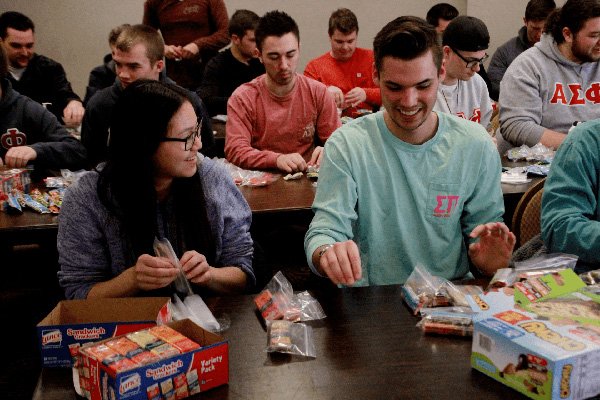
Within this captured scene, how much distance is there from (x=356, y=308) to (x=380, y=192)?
0.50 metres

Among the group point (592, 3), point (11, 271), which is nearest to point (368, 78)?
point (592, 3)

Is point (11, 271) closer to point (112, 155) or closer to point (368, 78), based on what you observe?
point (112, 155)

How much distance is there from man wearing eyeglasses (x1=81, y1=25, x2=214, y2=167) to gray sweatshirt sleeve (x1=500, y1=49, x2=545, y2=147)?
1.69m

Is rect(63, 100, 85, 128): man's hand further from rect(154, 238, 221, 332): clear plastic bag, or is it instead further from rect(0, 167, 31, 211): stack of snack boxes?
rect(154, 238, 221, 332): clear plastic bag

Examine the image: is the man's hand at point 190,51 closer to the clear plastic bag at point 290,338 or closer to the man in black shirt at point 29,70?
the man in black shirt at point 29,70

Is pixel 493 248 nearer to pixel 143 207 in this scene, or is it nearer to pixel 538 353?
pixel 538 353

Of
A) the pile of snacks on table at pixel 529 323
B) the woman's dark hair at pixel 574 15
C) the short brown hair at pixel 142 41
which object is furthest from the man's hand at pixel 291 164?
the woman's dark hair at pixel 574 15

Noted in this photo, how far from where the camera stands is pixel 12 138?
11.5ft

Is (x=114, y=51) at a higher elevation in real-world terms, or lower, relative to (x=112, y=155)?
higher

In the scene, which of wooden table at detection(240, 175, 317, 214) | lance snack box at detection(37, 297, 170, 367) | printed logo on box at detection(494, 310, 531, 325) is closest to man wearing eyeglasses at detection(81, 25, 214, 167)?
wooden table at detection(240, 175, 317, 214)

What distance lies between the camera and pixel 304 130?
3775 mm

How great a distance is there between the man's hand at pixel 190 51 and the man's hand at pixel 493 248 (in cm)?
462

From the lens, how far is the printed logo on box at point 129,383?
1.11 meters

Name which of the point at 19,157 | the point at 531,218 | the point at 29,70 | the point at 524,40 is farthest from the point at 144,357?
the point at 524,40
